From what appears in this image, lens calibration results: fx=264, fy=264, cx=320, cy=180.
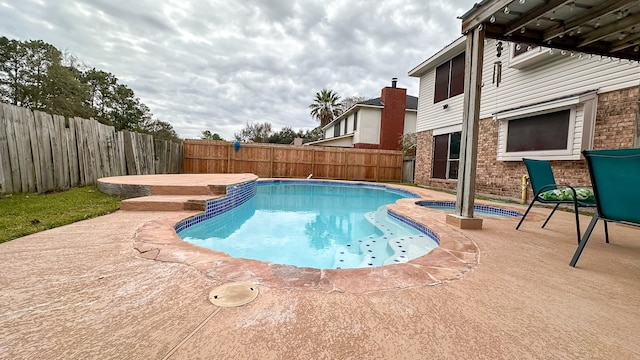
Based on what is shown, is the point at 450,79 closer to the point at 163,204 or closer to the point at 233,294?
the point at 163,204

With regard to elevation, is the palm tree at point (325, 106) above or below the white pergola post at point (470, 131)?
above

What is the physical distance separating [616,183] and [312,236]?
3.44m

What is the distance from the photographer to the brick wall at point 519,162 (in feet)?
16.1

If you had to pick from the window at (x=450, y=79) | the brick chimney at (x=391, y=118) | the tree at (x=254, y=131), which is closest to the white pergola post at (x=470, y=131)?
the window at (x=450, y=79)

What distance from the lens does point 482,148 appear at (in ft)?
26.5

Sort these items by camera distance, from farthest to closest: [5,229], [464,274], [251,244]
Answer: [251,244], [5,229], [464,274]

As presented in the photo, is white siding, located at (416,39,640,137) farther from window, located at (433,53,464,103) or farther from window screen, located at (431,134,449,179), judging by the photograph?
window screen, located at (431,134,449,179)

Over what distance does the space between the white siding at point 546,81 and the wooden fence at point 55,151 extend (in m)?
9.92

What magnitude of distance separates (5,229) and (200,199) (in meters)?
2.10

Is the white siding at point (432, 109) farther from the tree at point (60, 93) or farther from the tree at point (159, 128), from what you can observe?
the tree at point (159, 128)

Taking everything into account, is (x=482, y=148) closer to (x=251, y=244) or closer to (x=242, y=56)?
(x=251, y=244)

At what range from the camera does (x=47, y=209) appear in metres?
3.62

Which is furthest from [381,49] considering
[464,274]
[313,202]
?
[464,274]

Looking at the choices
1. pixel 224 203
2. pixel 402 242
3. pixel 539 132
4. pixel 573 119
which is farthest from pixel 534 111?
pixel 224 203
